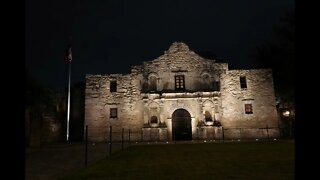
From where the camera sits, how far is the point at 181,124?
94.3 ft

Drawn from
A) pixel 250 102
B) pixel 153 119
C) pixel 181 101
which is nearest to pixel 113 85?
pixel 153 119

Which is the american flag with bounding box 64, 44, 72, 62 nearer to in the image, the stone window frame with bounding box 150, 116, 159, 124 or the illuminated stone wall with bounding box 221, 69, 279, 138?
the stone window frame with bounding box 150, 116, 159, 124

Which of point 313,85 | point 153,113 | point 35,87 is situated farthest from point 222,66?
point 313,85

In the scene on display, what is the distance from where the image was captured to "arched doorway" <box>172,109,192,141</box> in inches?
1123

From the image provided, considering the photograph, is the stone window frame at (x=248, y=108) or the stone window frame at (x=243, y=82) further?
the stone window frame at (x=243, y=82)

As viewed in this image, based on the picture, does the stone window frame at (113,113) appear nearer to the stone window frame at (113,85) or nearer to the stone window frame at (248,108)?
→ the stone window frame at (113,85)

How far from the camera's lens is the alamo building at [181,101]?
27578mm

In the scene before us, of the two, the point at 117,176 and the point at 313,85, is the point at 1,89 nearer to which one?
the point at 313,85

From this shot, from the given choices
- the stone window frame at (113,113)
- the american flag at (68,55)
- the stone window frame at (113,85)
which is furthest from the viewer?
the stone window frame at (113,85)

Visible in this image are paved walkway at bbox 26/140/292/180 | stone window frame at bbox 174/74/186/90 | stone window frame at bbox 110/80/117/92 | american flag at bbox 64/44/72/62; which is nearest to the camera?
paved walkway at bbox 26/140/292/180

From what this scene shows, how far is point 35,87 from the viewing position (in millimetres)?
26141

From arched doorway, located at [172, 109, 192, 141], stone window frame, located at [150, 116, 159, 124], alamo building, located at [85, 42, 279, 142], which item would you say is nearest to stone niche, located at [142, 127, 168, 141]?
alamo building, located at [85, 42, 279, 142]

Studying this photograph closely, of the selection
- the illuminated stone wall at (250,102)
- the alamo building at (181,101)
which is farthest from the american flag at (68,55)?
the illuminated stone wall at (250,102)

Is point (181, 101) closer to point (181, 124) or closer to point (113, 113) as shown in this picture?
point (181, 124)
